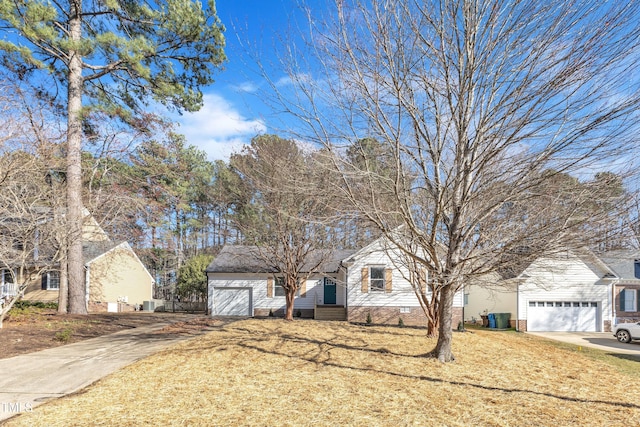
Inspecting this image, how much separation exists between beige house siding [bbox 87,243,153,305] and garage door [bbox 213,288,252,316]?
7.35 metres

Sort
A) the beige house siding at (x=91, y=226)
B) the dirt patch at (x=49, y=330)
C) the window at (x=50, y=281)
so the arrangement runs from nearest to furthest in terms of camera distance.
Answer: the dirt patch at (x=49, y=330) < the beige house siding at (x=91, y=226) < the window at (x=50, y=281)

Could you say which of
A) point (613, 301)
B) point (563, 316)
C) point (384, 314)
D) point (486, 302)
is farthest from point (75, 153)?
point (613, 301)

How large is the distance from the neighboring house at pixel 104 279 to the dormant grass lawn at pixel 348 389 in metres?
16.0

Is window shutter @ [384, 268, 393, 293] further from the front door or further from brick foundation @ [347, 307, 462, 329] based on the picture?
the front door

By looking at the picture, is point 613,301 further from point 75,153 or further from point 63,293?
point 63,293

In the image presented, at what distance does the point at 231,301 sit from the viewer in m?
21.7

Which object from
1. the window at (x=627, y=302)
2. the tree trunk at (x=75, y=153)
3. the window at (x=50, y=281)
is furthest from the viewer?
the window at (x=50, y=281)

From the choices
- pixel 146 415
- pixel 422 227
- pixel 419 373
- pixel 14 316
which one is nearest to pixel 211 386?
pixel 146 415

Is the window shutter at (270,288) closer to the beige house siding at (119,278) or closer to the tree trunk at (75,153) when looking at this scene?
the tree trunk at (75,153)

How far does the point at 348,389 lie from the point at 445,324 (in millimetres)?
2860

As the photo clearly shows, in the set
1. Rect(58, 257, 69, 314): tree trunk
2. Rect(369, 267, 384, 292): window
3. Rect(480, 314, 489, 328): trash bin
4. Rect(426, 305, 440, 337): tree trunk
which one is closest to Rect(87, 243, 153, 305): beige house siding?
Rect(58, 257, 69, 314): tree trunk

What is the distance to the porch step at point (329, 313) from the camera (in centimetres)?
2038

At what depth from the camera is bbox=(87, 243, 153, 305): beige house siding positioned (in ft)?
76.3

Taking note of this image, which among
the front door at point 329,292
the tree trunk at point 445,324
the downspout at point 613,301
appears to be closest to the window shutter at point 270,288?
the front door at point 329,292
